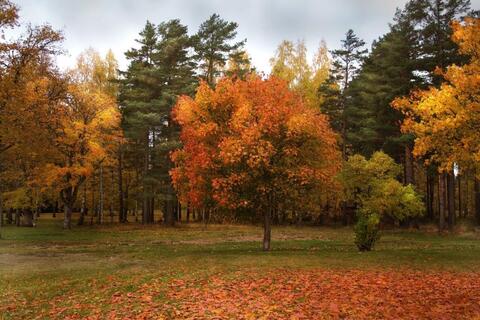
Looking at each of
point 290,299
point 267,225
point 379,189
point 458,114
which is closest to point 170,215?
point 379,189

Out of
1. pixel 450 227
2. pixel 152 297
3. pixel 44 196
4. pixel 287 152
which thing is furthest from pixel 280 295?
pixel 44 196

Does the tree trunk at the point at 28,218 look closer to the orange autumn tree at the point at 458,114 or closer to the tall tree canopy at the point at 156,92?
the tall tree canopy at the point at 156,92

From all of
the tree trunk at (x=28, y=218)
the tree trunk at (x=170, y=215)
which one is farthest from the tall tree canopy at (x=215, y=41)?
the tree trunk at (x=28, y=218)

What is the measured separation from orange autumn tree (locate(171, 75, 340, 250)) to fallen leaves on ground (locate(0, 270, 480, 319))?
6170mm

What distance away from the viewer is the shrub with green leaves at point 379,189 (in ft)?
104

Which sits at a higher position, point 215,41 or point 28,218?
point 215,41

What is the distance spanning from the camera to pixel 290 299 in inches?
388

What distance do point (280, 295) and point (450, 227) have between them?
2828 cm

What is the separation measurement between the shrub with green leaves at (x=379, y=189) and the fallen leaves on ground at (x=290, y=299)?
18.8m

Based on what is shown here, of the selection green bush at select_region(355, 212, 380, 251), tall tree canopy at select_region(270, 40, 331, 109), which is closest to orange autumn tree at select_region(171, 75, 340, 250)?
green bush at select_region(355, 212, 380, 251)

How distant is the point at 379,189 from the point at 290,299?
2464 cm

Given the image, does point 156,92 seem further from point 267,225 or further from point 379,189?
point 267,225

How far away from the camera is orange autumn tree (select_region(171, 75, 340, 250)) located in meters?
18.1

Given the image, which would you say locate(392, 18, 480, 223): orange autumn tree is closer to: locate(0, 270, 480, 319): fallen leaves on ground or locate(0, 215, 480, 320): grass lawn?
locate(0, 215, 480, 320): grass lawn
